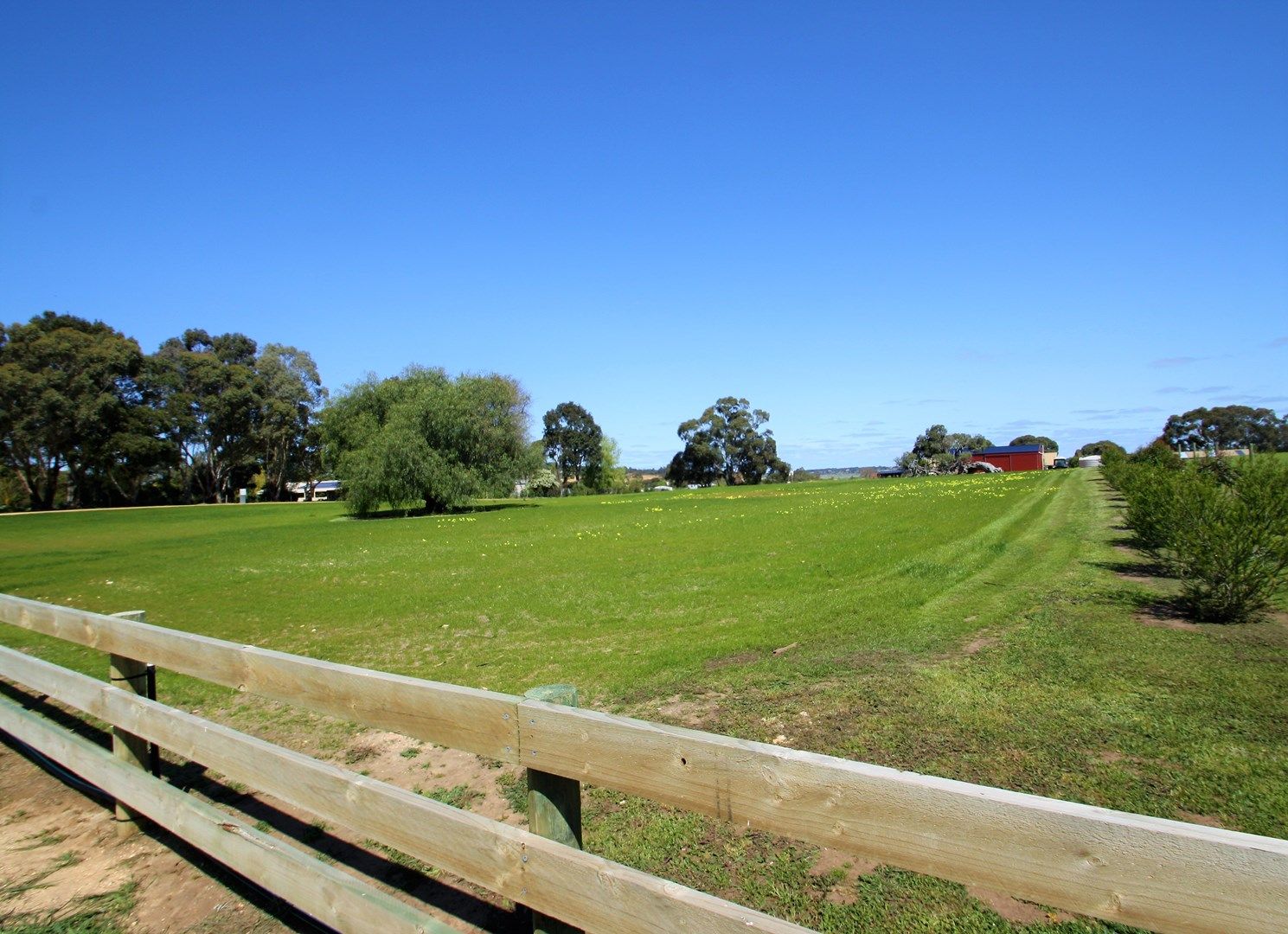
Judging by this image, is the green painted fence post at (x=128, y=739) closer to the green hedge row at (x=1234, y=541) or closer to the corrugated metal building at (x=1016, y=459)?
the green hedge row at (x=1234, y=541)

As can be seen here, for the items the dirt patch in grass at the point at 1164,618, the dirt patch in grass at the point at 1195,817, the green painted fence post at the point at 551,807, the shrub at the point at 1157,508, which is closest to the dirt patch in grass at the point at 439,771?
the green painted fence post at the point at 551,807

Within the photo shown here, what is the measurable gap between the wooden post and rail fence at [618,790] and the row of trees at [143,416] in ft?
220

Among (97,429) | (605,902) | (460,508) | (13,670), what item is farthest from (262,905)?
(97,429)

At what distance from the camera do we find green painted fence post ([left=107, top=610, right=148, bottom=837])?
15.0ft

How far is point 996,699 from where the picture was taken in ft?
19.9

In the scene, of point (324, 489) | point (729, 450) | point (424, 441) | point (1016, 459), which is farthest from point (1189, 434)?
point (324, 489)

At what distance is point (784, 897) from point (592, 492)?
362 feet

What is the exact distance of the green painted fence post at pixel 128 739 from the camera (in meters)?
4.57

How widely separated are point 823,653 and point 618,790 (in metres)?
5.98

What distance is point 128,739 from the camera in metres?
4.64

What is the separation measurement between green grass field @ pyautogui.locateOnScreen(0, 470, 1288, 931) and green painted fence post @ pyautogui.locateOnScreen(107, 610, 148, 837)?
1867 mm

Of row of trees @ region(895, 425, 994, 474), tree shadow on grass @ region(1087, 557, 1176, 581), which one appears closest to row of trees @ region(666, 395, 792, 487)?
row of trees @ region(895, 425, 994, 474)

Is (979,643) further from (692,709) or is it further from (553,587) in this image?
(553,587)

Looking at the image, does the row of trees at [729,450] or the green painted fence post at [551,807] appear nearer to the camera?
the green painted fence post at [551,807]
